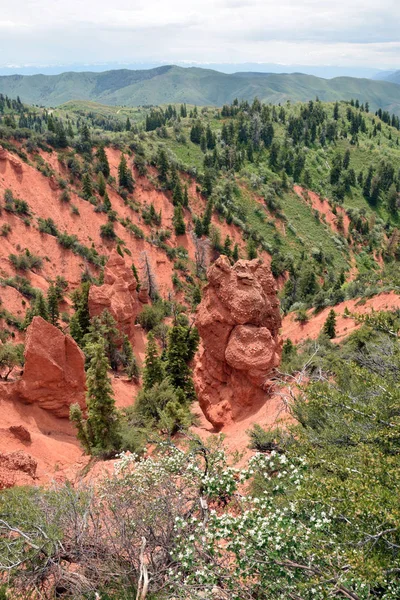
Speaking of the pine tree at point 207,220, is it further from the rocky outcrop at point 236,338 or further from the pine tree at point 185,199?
the rocky outcrop at point 236,338

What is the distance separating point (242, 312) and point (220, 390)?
5979 mm

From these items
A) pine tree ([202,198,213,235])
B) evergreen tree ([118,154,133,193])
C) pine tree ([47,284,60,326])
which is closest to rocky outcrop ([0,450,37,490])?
pine tree ([47,284,60,326])

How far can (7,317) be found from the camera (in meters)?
40.6

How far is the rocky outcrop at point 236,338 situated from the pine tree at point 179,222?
48.7 meters

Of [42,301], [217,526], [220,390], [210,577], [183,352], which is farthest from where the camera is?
[42,301]

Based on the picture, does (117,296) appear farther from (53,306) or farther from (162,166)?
(162,166)

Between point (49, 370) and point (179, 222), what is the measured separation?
160ft

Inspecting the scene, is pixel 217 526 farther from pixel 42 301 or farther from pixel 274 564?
pixel 42 301

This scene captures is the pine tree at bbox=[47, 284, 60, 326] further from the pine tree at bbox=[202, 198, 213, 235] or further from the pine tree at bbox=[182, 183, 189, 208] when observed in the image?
the pine tree at bbox=[182, 183, 189, 208]

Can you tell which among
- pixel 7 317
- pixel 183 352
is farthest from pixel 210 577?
pixel 7 317

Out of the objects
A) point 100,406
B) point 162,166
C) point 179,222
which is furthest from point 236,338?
point 162,166

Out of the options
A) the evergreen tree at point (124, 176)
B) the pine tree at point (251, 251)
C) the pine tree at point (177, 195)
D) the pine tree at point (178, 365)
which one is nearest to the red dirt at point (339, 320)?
the pine tree at point (178, 365)

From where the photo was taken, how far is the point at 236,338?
23.6m

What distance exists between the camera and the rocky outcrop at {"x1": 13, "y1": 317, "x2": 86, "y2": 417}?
28000 mm
